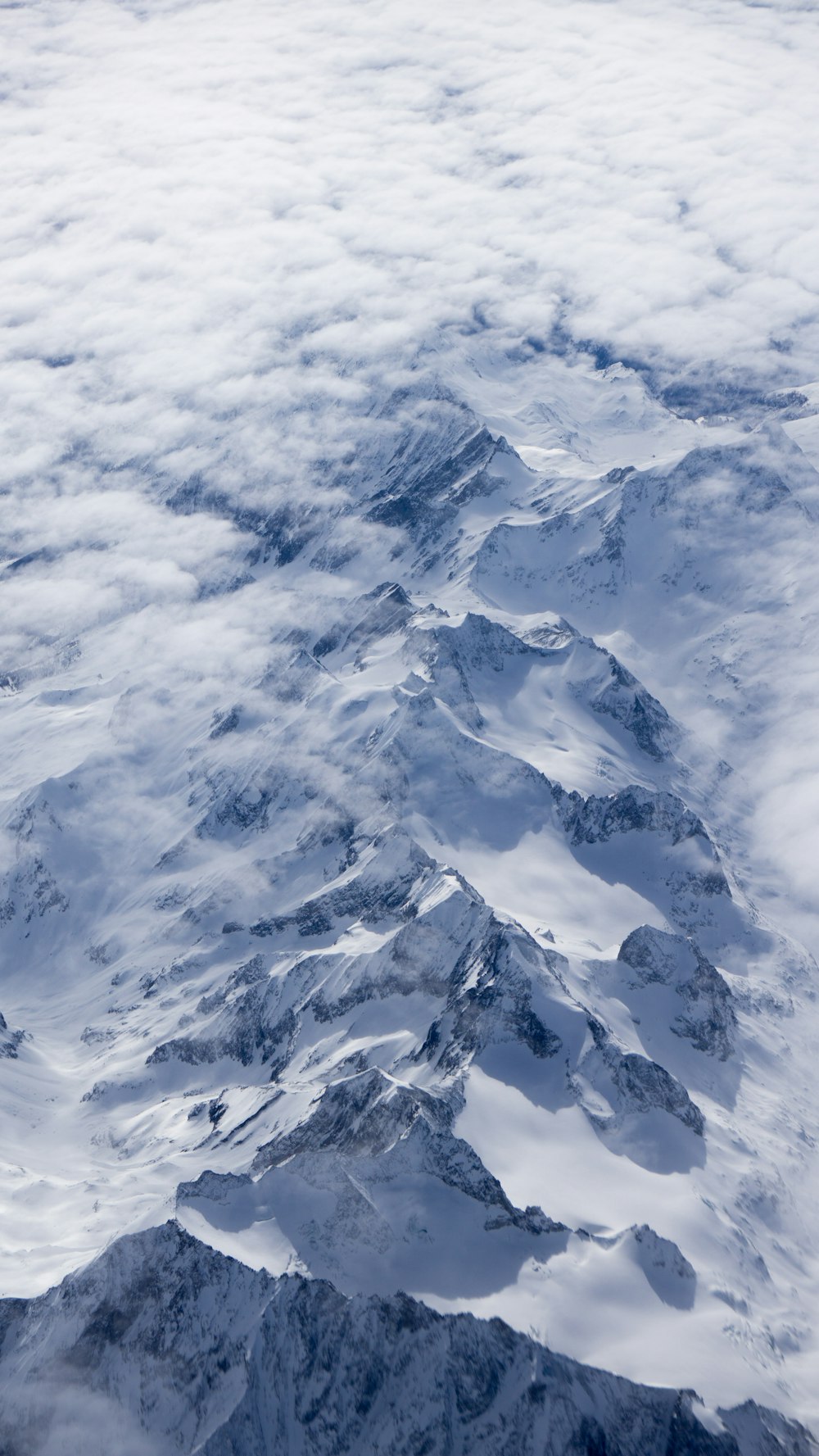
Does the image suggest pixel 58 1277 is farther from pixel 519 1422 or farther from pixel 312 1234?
pixel 519 1422

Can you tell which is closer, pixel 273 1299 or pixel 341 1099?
pixel 273 1299

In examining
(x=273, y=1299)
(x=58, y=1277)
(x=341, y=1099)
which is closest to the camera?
(x=273, y=1299)

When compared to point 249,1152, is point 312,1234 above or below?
above

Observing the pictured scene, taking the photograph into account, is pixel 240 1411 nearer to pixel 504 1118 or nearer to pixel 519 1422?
pixel 519 1422

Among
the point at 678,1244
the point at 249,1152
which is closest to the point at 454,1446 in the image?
the point at 678,1244

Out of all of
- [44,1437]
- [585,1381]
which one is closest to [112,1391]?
[44,1437]

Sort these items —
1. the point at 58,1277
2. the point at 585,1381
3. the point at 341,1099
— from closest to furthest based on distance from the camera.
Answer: the point at 585,1381 → the point at 58,1277 → the point at 341,1099
